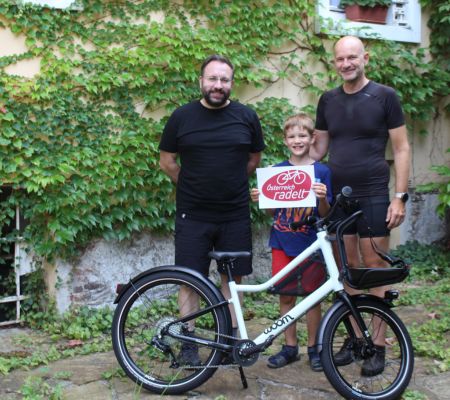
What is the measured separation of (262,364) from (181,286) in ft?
2.73

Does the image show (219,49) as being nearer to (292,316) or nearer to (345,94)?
(345,94)

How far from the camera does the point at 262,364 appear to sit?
→ 4.04 metres

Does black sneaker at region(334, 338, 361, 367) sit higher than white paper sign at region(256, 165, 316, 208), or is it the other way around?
white paper sign at region(256, 165, 316, 208)

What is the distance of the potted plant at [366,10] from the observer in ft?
21.5

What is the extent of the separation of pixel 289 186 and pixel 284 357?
1.13 meters

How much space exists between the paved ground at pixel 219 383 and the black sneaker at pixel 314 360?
0.04 meters

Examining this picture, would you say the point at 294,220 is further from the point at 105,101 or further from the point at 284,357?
the point at 105,101

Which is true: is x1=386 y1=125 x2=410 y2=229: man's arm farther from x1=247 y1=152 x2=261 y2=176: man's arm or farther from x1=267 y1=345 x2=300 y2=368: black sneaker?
x1=267 y1=345 x2=300 y2=368: black sneaker

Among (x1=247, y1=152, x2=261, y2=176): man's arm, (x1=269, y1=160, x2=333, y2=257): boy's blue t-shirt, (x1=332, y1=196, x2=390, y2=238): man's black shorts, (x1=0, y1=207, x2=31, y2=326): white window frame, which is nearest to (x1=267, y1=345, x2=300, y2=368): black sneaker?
(x1=269, y1=160, x2=333, y2=257): boy's blue t-shirt

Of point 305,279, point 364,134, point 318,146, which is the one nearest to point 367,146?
point 364,134

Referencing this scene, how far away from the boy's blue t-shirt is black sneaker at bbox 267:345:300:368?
654mm

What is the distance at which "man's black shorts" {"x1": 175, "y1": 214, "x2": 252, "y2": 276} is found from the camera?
12.6 ft

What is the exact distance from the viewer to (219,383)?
12.2 ft

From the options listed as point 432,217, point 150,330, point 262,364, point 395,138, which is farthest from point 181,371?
point 432,217
